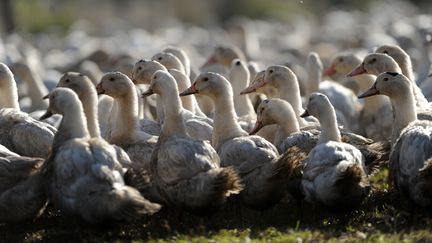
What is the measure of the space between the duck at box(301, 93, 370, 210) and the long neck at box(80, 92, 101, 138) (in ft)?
6.91

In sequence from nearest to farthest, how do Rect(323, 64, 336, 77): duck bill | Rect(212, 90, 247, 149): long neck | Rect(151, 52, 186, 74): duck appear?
Rect(212, 90, 247, 149): long neck, Rect(151, 52, 186, 74): duck, Rect(323, 64, 336, 77): duck bill

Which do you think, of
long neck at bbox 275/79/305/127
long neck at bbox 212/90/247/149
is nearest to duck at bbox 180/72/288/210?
long neck at bbox 212/90/247/149

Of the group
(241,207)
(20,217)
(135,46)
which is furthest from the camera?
(135,46)

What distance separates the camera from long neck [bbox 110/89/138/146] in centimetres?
1124

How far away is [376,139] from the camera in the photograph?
45.7 ft

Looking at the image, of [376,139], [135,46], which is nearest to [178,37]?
[135,46]

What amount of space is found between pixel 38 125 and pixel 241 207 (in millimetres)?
2330

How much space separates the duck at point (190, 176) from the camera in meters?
9.74

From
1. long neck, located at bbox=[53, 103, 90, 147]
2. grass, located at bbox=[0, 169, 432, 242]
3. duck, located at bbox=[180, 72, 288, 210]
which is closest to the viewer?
grass, located at bbox=[0, 169, 432, 242]

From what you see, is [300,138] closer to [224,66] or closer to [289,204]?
[289,204]

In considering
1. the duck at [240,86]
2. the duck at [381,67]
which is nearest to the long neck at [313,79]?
the duck at [240,86]

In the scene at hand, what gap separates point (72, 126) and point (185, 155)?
1.07 m

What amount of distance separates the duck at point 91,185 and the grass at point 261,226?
0.81 feet

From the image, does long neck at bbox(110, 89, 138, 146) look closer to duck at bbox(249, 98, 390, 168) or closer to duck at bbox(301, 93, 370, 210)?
duck at bbox(249, 98, 390, 168)
